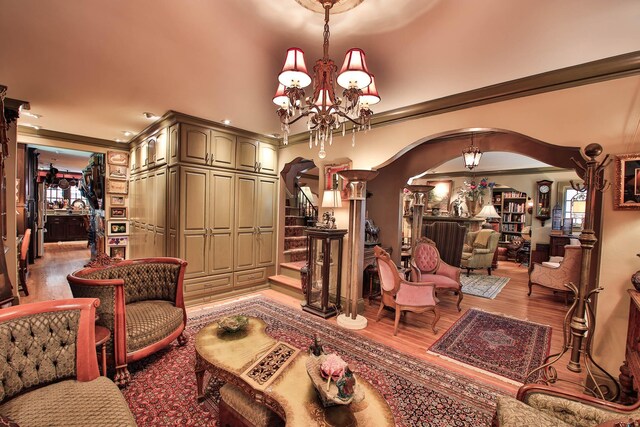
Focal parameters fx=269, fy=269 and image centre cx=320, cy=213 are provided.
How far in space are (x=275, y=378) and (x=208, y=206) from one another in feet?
10.3

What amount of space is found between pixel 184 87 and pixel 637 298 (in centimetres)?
423

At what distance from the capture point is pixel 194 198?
156 inches

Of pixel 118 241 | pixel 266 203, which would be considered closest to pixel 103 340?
pixel 266 203

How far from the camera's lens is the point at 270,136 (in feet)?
15.7

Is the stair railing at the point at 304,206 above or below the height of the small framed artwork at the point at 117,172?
below

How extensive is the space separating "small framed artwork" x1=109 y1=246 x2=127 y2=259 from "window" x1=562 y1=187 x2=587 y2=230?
1033 cm

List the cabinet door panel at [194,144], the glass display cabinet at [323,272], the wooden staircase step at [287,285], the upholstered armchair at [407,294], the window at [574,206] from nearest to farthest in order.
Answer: the upholstered armchair at [407,294]
the glass display cabinet at [323,272]
the cabinet door panel at [194,144]
the wooden staircase step at [287,285]
the window at [574,206]

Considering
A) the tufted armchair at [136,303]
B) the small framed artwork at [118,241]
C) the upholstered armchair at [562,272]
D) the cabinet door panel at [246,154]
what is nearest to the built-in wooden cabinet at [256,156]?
the cabinet door panel at [246,154]

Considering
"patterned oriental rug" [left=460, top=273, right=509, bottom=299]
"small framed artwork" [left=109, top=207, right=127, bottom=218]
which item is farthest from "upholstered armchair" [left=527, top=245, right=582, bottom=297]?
"small framed artwork" [left=109, top=207, right=127, bottom=218]

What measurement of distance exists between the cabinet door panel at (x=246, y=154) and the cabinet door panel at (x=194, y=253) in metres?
1.33

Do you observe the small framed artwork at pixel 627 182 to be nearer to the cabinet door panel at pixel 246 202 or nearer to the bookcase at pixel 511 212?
the cabinet door panel at pixel 246 202

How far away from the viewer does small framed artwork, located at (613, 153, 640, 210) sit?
200 cm

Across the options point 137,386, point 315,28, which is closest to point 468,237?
point 315,28

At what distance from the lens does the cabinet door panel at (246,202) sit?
14.8 feet
